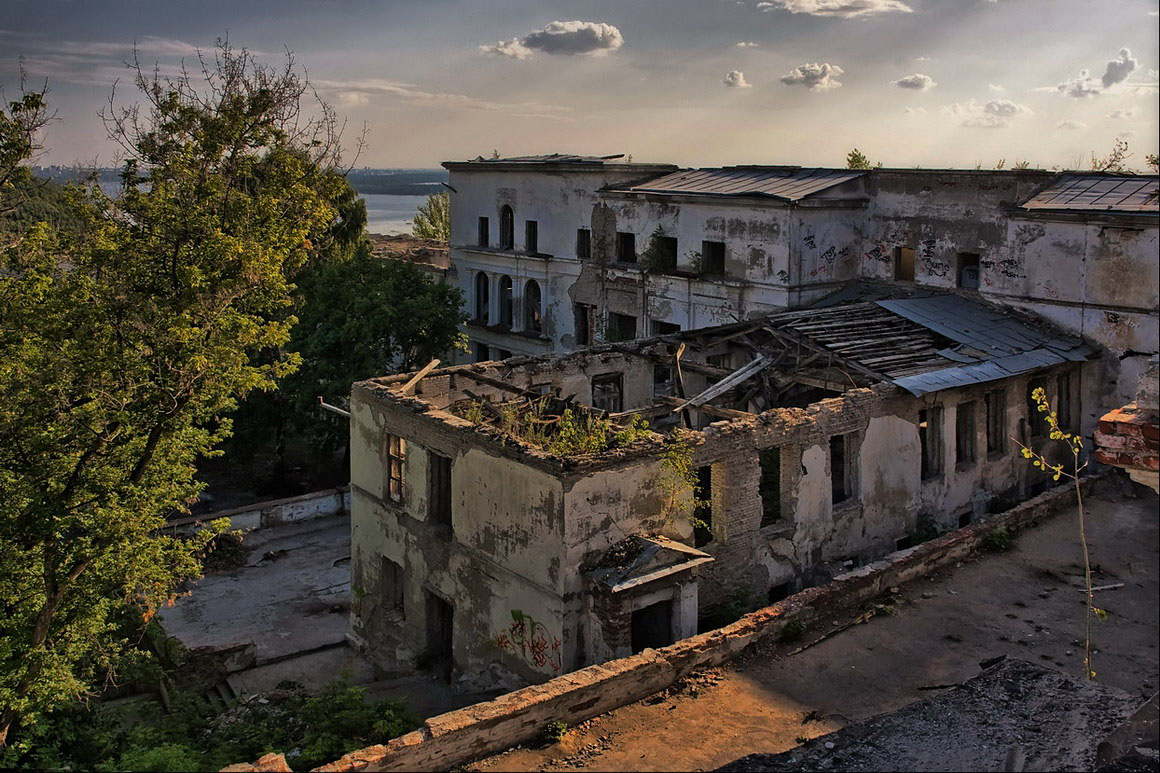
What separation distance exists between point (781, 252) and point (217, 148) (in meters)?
15.9

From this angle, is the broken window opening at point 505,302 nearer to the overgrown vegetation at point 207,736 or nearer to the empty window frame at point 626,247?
the empty window frame at point 626,247

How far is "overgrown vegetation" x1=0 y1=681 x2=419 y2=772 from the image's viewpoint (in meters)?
13.4

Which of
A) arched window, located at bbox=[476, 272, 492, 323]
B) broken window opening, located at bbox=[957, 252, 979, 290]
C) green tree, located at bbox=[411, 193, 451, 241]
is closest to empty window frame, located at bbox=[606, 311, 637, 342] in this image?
arched window, located at bbox=[476, 272, 492, 323]

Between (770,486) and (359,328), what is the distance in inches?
524

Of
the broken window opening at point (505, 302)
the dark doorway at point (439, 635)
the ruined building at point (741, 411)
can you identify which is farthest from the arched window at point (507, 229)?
the dark doorway at point (439, 635)

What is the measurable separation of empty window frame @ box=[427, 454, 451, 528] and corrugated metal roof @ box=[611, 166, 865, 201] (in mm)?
13091

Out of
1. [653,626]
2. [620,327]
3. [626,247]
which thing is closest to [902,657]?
[653,626]

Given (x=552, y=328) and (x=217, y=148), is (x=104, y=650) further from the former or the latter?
(x=552, y=328)

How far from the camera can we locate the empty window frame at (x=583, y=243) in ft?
110

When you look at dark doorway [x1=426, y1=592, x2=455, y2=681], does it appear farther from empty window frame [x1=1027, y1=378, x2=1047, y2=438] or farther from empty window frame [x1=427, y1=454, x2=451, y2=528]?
empty window frame [x1=1027, y1=378, x2=1047, y2=438]

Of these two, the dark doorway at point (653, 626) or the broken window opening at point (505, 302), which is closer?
the dark doorway at point (653, 626)

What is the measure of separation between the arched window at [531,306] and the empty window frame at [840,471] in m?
17.0

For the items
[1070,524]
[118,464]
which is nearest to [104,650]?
[118,464]

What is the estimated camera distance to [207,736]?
16.2m
